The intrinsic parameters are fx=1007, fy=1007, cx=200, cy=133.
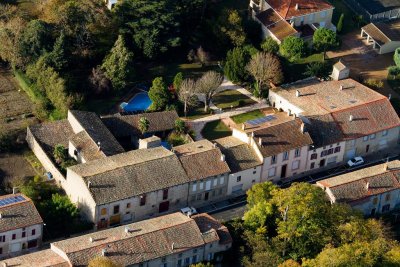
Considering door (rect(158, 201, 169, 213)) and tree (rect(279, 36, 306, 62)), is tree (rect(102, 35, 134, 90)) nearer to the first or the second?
tree (rect(279, 36, 306, 62))

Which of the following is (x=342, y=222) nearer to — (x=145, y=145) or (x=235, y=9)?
(x=145, y=145)

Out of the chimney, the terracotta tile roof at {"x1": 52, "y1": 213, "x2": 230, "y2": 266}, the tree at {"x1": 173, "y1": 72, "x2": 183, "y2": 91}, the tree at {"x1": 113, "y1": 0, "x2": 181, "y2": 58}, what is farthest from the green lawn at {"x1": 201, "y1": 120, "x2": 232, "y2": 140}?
the chimney

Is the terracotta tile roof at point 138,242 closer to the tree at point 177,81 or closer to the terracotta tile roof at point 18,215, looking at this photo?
the terracotta tile roof at point 18,215

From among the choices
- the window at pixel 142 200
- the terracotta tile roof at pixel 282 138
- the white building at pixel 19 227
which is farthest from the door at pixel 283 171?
the white building at pixel 19 227

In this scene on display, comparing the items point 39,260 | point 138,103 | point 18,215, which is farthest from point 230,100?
point 39,260

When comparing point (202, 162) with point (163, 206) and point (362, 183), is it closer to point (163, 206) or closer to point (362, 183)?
point (163, 206)

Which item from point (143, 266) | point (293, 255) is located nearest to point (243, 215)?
point (293, 255)

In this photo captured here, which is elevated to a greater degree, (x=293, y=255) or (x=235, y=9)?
(x=235, y=9)
